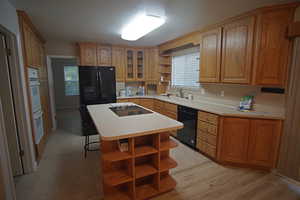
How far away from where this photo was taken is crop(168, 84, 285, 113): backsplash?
2.35 meters

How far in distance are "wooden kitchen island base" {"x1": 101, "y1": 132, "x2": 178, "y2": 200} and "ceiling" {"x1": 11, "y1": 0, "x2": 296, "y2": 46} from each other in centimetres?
184

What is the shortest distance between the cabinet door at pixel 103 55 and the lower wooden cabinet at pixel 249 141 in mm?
3551

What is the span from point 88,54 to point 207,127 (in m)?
3.65

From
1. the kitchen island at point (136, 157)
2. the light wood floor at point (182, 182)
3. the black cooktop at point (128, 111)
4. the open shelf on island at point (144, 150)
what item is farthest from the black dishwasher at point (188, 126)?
the open shelf on island at point (144, 150)

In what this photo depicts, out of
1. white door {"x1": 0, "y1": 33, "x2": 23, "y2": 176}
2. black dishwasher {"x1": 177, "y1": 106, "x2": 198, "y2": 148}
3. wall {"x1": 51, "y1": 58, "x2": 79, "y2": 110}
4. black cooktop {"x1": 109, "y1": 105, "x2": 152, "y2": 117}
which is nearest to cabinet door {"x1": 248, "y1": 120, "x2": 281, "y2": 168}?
black dishwasher {"x1": 177, "y1": 106, "x2": 198, "y2": 148}

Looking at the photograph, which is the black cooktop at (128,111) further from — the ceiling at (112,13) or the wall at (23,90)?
the ceiling at (112,13)

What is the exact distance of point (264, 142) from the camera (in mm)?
2287

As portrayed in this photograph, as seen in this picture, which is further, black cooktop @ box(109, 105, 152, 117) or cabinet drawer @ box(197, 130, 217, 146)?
cabinet drawer @ box(197, 130, 217, 146)

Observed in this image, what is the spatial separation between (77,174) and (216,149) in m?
2.29

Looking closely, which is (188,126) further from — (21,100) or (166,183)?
(21,100)

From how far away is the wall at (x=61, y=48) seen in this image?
409 centimetres

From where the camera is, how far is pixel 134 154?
164 centimetres

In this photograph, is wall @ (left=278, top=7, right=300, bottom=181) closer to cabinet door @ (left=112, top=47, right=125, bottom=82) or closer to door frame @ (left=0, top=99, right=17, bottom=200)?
door frame @ (left=0, top=99, right=17, bottom=200)

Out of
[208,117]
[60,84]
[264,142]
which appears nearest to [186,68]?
[208,117]
